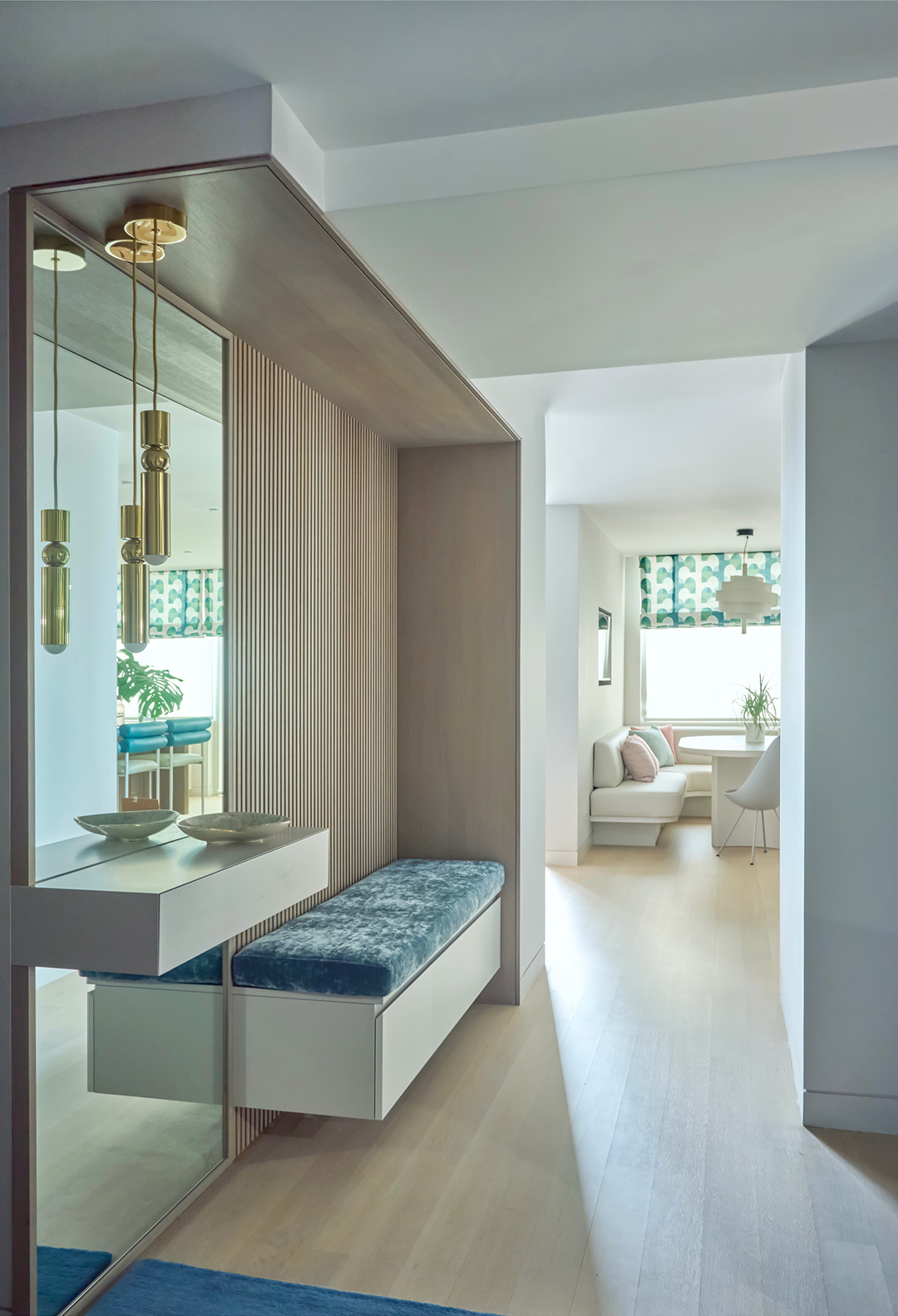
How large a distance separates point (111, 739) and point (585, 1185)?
5.46 ft

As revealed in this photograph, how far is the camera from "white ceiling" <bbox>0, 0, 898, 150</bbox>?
5.41 ft

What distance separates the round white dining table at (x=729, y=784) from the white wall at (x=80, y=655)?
5.76 meters

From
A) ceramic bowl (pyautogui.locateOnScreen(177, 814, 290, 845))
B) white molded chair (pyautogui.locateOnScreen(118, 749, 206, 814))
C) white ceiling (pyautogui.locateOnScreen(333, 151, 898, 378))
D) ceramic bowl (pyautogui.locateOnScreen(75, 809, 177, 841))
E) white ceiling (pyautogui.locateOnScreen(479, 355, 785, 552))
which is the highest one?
white ceiling (pyautogui.locateOnScreen(479, 355, 785, 552))

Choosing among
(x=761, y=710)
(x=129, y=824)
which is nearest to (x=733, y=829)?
(x=761, y=710)

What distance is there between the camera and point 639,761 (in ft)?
26.2

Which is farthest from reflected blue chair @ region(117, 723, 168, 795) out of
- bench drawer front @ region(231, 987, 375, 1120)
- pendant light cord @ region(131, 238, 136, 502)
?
bench drawer front @ region(231, 987, 375, 1120)

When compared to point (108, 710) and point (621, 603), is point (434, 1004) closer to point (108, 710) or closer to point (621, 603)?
point (108, 710)

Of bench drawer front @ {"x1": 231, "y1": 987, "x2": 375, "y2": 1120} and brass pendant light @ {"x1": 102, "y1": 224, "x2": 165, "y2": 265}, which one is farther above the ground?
brass pendant light @ {"x1": 102, "y1": 224, "x2": 165, "y2": 265}

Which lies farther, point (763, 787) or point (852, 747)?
point (763, 787)

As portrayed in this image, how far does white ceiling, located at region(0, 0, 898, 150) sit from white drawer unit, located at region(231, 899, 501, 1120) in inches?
82.0

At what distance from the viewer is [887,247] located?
2.29 metres

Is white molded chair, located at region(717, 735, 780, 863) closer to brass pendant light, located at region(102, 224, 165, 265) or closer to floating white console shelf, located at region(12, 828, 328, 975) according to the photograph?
floating white console shelf, located at region(12, 828, 328, 975)

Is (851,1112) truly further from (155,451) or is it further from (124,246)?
(124,246)

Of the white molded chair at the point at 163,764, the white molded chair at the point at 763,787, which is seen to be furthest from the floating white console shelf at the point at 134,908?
the white molded chair at the point at 763,787
